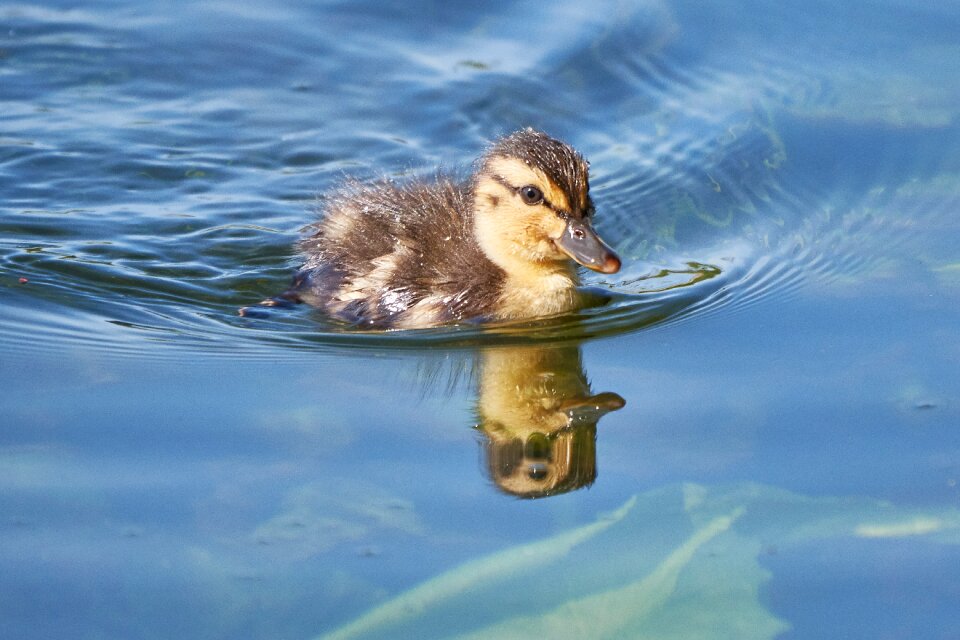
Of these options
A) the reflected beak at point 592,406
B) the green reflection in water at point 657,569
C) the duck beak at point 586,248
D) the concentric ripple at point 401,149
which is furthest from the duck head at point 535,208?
the green reflection in water at point 657,569

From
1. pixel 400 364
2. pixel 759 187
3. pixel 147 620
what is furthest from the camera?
pixel 759 187

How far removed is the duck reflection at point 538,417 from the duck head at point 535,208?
52 centimetres

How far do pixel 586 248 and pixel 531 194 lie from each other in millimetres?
306

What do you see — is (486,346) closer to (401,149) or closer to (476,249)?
(476,249)

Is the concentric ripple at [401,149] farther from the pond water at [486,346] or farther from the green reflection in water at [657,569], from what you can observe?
the green reflection in water at [657,569]

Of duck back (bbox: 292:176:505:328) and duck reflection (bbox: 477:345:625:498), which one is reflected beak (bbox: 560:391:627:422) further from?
duck back (bbox: 292:176:505:328)

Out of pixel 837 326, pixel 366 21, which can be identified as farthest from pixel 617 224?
pixel 366 21

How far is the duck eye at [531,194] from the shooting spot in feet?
17.4

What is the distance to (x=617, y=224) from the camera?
6441mm

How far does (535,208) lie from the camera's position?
533 cm

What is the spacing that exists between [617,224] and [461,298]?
1.38 meters

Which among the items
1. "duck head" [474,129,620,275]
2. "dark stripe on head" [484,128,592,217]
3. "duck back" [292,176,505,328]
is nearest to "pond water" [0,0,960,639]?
"duck back" [292,176,505,328]

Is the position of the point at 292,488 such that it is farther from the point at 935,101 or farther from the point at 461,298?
the point at 935,101

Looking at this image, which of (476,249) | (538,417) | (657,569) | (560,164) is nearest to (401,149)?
(476,249)
